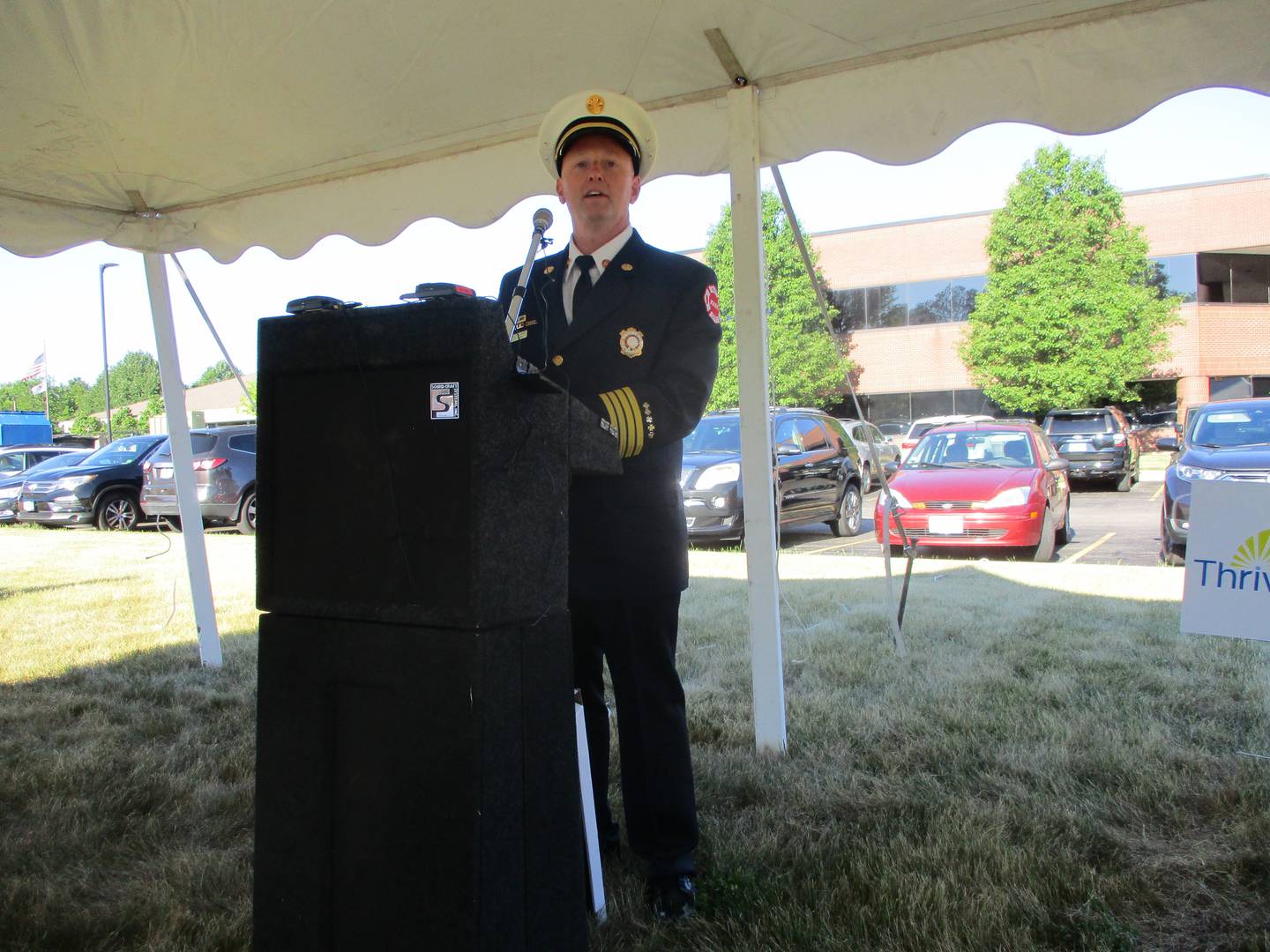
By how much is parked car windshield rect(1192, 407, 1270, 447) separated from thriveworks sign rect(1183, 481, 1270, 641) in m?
6.18

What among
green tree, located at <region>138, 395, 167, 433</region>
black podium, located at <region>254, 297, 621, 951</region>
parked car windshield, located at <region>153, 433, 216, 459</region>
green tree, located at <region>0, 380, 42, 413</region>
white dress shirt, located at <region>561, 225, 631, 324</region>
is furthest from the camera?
green tree, located at <region>0, 380, 42, 413</region>

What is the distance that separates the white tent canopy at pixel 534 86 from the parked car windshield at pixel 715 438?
6601 millimetres

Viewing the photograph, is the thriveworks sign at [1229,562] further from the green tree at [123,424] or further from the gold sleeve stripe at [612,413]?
the green tree at [123,424]

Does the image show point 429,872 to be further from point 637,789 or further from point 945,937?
point 945,937

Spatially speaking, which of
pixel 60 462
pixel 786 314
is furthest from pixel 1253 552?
pixel 786 314

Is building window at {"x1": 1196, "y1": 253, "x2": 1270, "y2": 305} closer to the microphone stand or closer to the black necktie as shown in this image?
the black necktie

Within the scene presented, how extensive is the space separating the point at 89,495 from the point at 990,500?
1322 centimetres

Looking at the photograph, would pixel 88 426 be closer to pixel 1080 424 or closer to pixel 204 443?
pixel 204 443

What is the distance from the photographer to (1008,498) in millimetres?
9086

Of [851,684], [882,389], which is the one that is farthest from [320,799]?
[882,389]

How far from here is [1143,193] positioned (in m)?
28.1

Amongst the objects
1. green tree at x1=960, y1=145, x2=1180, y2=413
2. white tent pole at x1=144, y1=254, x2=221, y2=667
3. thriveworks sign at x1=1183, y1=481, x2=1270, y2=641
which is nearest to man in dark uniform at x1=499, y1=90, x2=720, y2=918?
thriveworks sign at x1=1183, y1=481, x2=1270, y2=641

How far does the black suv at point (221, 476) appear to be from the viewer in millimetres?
12797

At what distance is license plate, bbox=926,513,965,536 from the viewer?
920 centimetres
